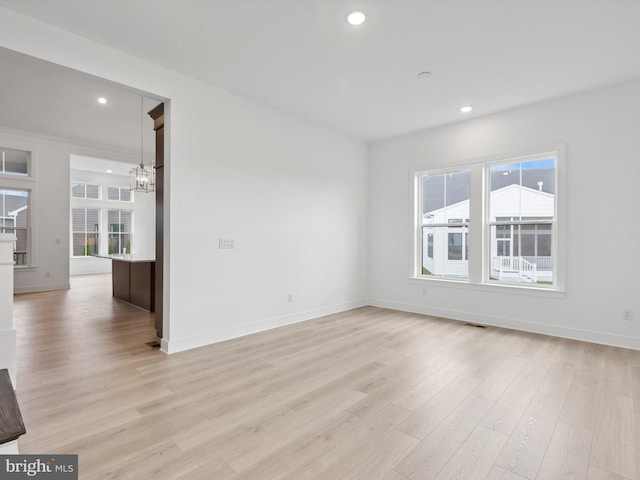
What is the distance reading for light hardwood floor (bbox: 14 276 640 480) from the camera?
179 cm

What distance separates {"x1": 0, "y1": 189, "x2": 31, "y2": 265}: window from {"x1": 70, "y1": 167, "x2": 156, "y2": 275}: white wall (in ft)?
9.74

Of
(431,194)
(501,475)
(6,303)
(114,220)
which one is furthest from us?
(114,220)

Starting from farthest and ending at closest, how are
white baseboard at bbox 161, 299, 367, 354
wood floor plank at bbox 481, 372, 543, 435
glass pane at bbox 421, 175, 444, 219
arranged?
glass pane at bbox 421, 175, 444, 219, white baseboard at bbox 161, 299, 367, 354, wood floor plank at bbox 481, 372, 543, 435

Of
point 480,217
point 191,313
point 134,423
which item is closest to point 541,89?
point 480,217

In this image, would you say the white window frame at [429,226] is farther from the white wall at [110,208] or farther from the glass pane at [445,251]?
the white wall at [110,208]

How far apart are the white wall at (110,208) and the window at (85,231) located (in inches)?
6.0

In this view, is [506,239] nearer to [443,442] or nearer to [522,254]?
[522,254]

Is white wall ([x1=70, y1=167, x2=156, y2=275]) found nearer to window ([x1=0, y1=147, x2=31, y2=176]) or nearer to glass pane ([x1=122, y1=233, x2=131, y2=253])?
glass pane ([x1=122, y1=233, x2=131, y2=253])

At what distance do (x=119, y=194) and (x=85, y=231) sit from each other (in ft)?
5.30

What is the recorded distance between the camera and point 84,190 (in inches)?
422

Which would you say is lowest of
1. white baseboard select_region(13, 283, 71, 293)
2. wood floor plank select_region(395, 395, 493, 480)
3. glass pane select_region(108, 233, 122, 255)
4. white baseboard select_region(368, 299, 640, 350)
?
wood floor plank select_region(395, 395, 493, 480)

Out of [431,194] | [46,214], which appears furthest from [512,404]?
[46,214]

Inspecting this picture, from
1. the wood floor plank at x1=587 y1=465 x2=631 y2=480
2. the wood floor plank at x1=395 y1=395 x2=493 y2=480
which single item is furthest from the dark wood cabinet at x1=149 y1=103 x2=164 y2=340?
the wood floor plank at x1=587 y1=465 x2=631 y2=480

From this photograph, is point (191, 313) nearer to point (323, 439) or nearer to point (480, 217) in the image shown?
point (323, 439)
